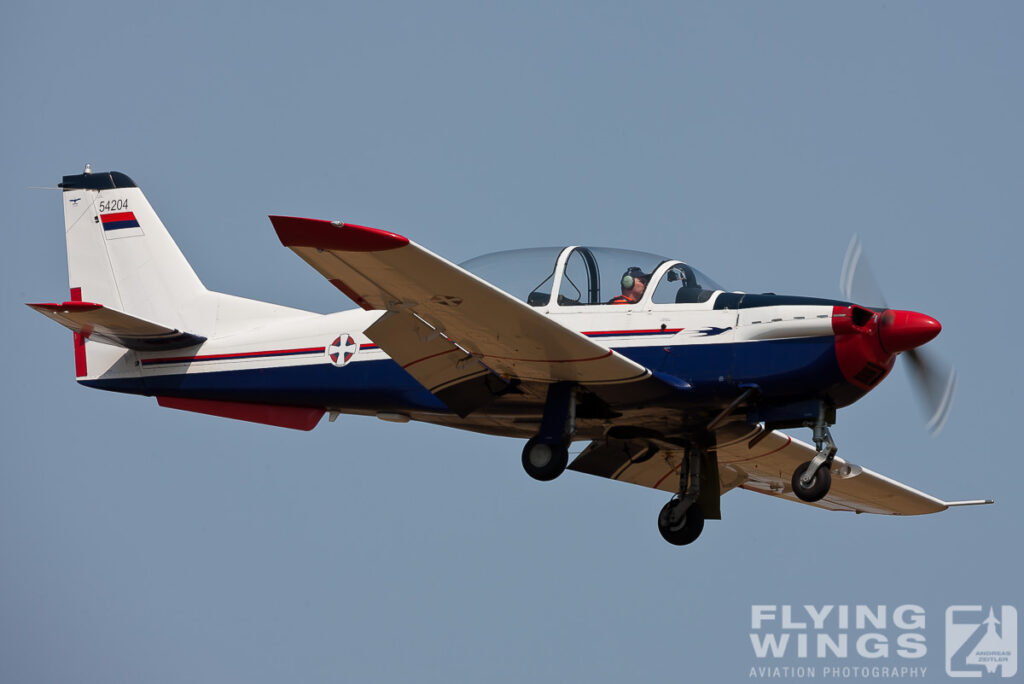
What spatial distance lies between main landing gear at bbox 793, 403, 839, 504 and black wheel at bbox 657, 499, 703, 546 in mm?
2120

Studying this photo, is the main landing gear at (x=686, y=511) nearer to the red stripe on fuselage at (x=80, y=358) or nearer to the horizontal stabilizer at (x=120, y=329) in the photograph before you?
the horizontal stabilizer at (x=120, y=329)

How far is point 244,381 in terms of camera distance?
14797 mm

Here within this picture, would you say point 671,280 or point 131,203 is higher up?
point 131,203

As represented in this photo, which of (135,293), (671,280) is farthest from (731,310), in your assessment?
(135,293)

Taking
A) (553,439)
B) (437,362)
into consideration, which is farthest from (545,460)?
(437,362)

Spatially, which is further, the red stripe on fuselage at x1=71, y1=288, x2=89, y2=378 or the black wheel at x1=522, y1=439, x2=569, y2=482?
the red stripe on fuselage at x1=71, y1=288, x2=89, y2=378

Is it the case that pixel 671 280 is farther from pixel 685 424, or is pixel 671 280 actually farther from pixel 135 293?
pixel 135 293

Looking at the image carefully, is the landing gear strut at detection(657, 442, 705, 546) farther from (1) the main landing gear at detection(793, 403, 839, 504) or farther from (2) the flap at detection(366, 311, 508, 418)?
(2) the flap at detection(366, 311, 508, 418)

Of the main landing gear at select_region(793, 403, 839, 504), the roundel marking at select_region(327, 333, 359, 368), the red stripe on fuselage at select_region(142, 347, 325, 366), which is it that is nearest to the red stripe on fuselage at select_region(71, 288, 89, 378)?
the red stripe on fuselage at select_region(142, 347, 325, 366)

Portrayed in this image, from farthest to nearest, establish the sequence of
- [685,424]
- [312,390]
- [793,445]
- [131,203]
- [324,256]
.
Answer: [131,203] < [793,445] < [312,390] < [685,424] < [324,256]

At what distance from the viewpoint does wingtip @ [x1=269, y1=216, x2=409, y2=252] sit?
415 inches

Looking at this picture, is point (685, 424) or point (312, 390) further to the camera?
point (312, 390)

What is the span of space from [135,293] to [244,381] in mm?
2361

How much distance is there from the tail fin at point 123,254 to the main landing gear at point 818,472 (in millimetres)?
7287
